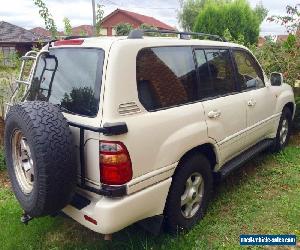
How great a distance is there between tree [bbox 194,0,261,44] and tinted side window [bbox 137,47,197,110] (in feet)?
94.5

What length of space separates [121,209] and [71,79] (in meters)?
1.21

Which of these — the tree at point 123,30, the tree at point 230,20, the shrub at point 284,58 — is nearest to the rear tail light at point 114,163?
the tree at point 123,30

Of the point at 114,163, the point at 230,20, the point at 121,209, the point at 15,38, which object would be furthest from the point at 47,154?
the point at 15,38

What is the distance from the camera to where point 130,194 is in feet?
9.48

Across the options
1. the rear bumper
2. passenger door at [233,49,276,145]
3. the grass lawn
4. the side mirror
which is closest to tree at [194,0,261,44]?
the side mirror

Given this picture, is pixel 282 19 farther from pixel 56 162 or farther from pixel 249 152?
pixel 56 162

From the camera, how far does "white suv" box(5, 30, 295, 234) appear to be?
9.09 ft

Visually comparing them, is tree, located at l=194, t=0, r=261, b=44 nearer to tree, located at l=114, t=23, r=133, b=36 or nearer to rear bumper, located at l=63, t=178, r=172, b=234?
tree, located at l=114, t=23, r=133, b=36

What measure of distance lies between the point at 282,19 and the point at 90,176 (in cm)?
774

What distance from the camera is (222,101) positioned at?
13.1 ft

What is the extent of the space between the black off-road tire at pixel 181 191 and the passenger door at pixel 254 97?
117 cm

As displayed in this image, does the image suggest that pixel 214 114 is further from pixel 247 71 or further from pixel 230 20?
pixel 230 20

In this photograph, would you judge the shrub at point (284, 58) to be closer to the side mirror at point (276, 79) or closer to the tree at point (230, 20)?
the side mirror at point (276, 79)

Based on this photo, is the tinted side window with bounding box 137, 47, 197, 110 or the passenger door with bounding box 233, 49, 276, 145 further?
the passenger door with bounding box 233, 49, 276, 145
